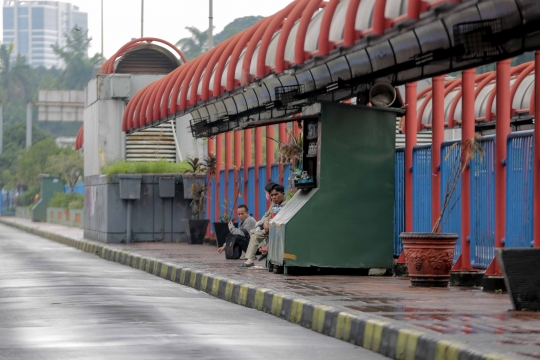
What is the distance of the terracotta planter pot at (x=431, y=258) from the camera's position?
14.6 metres

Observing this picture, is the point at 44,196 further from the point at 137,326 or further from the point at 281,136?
the point at 137,326

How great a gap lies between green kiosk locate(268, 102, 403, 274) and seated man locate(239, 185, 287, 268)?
1.94 metres

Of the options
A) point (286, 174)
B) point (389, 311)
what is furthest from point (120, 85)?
point (389, 311)

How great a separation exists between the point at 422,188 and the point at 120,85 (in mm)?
19131

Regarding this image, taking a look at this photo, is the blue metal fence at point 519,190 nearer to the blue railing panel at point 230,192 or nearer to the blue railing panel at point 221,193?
the blue railing panel at point 230,192

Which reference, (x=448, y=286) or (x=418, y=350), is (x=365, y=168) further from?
(x=418, y=350)

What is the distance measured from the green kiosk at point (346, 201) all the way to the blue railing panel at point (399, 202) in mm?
669

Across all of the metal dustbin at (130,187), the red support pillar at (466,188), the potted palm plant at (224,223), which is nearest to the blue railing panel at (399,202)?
the red support pillar at (466,188)

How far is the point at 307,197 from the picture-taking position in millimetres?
17250

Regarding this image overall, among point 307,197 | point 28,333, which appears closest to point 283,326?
point 28,333

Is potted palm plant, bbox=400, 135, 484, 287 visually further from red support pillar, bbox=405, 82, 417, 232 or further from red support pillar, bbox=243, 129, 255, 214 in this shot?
red support pillar, bbox=243, 129, 255, 214

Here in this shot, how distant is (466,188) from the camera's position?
15.7m

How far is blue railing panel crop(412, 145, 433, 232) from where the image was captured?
56.2 ft

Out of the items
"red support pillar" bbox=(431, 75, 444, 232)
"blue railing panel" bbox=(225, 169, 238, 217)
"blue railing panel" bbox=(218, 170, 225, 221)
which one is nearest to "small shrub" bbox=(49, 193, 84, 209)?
A: "blue railing panel" bbox=(218, 170, 225, 221)
